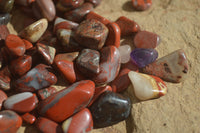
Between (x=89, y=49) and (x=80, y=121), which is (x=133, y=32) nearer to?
(x=89, y=49)

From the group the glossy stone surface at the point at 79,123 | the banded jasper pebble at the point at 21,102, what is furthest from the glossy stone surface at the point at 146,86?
the banded jasper pebble at the point at 21,102

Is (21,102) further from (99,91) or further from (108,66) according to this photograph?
(108,66)

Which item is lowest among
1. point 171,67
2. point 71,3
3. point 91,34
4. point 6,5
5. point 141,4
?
point 171,67

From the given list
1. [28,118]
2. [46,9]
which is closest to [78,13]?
[46,9]

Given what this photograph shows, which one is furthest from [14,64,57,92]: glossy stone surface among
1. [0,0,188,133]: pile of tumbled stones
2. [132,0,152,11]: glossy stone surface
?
[132,0,152,11]: glossy stone surface

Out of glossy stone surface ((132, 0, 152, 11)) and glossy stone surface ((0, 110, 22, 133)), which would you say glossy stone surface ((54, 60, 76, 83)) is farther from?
glossy stone surface ((132, 0, 152, 11))

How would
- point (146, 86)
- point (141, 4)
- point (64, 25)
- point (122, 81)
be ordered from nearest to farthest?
point (146, 86) → point (122, 81) → point (64, 25) → point (141, 4)

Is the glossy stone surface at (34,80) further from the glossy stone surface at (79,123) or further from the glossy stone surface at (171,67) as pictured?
the glossy stone surface at (171,67)
